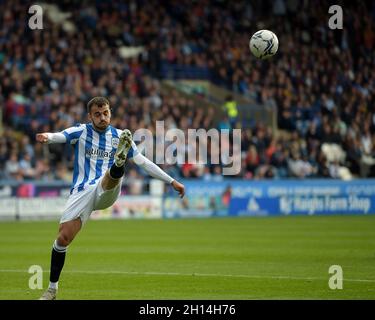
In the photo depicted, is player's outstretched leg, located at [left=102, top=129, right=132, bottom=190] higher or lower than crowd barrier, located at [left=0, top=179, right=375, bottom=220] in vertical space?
lower

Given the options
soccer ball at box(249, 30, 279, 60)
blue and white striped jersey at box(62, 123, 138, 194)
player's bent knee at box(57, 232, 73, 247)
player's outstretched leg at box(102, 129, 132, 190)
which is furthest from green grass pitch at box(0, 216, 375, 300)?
soccer ball at box(249, 30, 279, 60)

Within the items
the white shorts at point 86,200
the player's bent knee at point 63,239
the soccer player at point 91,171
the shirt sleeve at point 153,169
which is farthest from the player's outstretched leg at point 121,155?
the player's bent knee at point 63,239

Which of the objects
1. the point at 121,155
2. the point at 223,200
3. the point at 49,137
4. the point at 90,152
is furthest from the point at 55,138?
the point at 223,200

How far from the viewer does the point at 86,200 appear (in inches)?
483

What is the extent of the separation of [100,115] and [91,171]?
740mm

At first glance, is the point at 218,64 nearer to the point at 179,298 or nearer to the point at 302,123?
the point at 302,123

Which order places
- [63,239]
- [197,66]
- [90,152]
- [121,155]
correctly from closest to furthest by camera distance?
[121,155] → [63,239] → [90,152] → [197,66]

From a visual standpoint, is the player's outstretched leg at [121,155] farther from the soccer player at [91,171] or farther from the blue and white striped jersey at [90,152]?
the blue and white striped jersey at [90,152]

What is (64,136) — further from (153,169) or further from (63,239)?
(63,239)

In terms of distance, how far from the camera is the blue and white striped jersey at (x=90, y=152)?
12.5m

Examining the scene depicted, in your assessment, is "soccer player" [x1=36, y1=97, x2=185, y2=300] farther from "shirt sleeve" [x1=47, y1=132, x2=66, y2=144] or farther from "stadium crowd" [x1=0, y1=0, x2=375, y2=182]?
"stadium crowd" [x1=0, y1=0, x2=375, y2=182]

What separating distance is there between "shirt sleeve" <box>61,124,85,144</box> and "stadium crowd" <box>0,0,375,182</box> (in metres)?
18.2

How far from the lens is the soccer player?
12.0 metres

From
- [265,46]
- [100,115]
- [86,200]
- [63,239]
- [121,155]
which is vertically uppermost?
[265,46]
